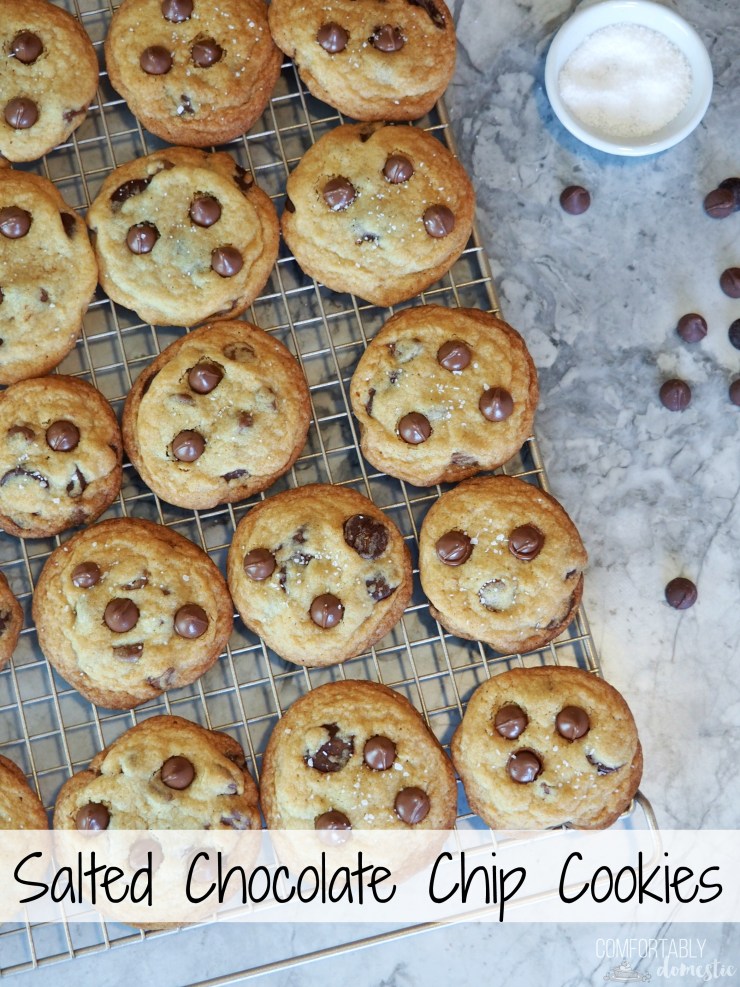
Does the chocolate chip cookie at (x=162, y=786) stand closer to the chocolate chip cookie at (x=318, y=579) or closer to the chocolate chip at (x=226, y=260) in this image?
the chocolate chip cookie at (x=318, y=579)

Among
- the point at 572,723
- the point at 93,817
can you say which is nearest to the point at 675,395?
the point at 572,723

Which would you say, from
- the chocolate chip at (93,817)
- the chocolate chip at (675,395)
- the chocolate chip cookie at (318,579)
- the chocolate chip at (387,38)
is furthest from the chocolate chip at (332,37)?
the chocolate chip at (93,817)

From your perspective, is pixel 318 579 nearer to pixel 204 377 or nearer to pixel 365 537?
pixel 365 537

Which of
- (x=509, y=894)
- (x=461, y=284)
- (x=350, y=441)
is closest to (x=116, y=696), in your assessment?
(x=350, y=441)

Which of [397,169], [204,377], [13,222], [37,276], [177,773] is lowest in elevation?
[177,773]

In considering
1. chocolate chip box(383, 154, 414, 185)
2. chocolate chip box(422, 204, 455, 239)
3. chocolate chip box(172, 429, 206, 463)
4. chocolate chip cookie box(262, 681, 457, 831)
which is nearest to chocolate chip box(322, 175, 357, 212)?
chocolate chip box(383, 154, 414, 185)
